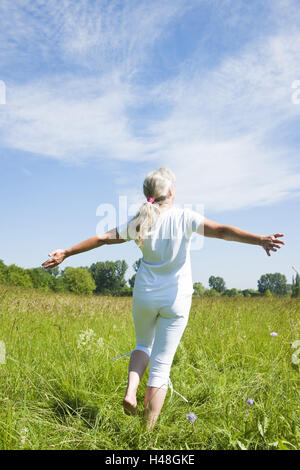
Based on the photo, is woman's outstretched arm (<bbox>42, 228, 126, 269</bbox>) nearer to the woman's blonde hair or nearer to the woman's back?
the woman's blonde hair

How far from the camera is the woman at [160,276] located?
2602 millimetres

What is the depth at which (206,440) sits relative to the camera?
7.64 feet

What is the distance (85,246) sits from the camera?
2.98 m

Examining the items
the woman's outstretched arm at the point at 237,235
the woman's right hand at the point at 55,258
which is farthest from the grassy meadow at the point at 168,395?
the woman's outstretched arm at the point at 237,235

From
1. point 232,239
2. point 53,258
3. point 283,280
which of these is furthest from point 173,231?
point 283,280

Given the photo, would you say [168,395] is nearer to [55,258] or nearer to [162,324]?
[162,324]

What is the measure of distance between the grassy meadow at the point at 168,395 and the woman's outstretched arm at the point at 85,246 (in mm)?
708

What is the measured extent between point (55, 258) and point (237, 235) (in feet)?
4.59

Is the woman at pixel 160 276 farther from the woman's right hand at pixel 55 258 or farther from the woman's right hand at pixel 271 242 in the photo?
the woman's right hand at pixel 55 258

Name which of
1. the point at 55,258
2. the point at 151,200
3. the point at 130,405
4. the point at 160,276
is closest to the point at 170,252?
the point at 160,276
